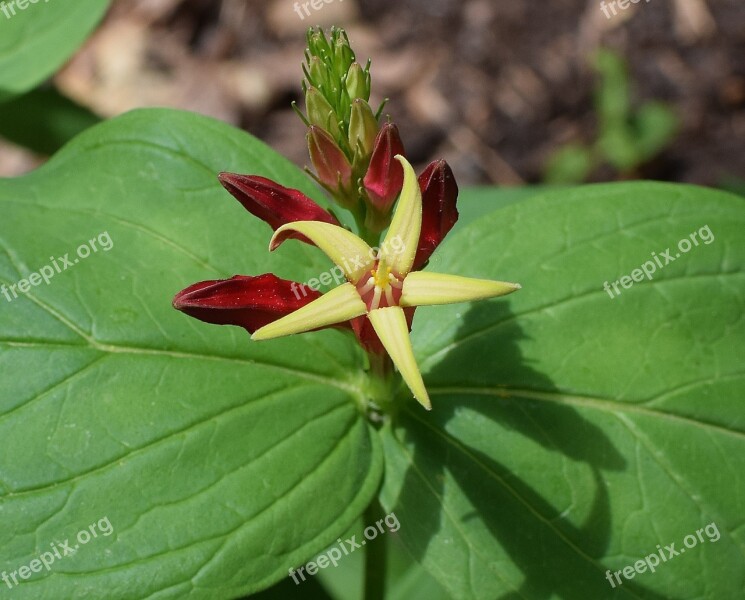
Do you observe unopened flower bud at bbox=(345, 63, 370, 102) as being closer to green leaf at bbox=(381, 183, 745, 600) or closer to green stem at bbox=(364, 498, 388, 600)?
green leaf at bbox=(381, 183, 745, 600)

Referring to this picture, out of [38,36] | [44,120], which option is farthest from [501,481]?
[44,120]

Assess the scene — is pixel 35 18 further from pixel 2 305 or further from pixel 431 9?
pixel 431 9

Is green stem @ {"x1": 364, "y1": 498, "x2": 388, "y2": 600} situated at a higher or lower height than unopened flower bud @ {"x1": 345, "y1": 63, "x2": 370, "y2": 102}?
lower

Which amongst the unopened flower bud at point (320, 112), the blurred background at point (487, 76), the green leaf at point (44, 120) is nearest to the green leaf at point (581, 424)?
the unopened flower bud at point (320, 112)

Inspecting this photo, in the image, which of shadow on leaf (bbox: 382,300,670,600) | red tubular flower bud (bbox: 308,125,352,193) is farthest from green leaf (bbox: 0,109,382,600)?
red tubular flower bud (bbox: 308,125,352,193)

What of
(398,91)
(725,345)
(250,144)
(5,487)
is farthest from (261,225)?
(398,91)

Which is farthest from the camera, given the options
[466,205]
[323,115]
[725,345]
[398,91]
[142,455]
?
[398,91]
